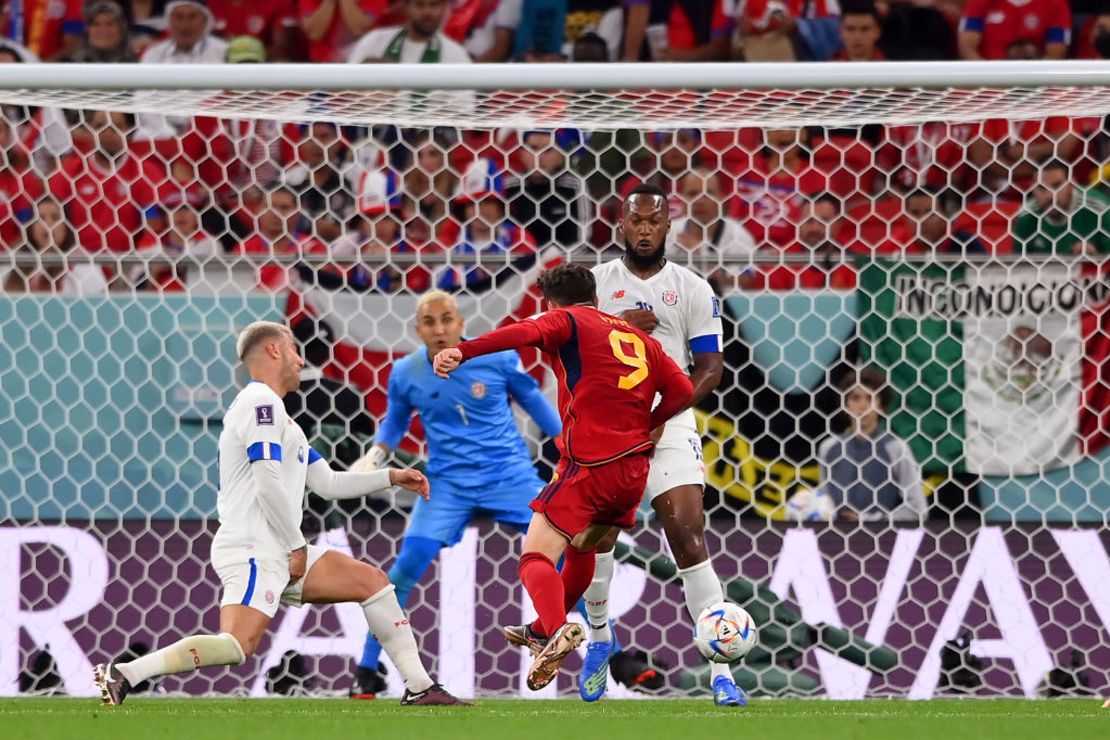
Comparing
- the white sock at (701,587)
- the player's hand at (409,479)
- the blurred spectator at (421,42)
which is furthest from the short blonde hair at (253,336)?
the blurred spectator at (421,42)

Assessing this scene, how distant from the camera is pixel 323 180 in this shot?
863cm

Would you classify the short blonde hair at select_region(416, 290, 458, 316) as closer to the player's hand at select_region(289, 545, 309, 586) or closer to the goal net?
the goal net

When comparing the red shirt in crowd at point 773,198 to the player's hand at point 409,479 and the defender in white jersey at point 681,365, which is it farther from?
the player's hand at point 409,479

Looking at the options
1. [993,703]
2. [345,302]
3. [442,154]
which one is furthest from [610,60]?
[993,703]

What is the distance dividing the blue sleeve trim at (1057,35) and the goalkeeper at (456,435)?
16.9 feet

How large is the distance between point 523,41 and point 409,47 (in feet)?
2.92

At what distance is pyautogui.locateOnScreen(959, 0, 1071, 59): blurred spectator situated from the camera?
1036cm

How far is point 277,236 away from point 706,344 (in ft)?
8.99

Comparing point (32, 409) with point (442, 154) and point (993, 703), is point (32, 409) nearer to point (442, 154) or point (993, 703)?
point (442, 154)

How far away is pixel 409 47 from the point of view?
10.4m

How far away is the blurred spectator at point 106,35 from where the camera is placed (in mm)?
10633

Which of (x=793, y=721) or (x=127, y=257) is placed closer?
(x=793, y=721)

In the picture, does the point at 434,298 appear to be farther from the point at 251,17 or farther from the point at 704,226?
the point at 251,17

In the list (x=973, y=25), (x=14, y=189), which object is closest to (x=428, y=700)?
(x=14, y=189)
